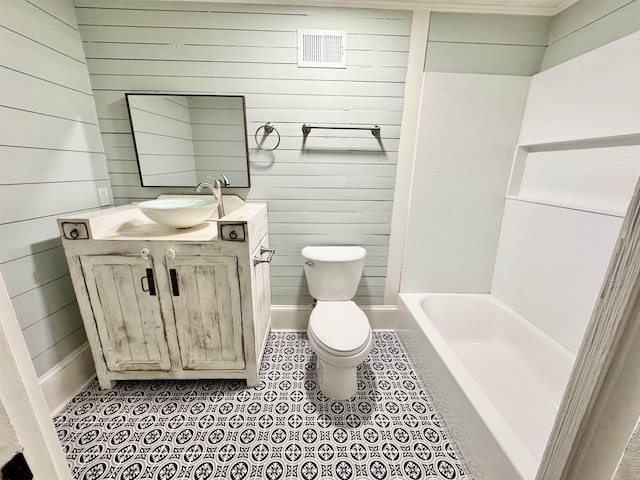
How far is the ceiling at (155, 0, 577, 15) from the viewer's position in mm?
1521

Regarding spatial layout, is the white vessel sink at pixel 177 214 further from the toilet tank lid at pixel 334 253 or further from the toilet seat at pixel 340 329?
the toilet seat at pixel 340 329

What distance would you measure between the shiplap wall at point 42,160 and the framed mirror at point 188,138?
0.93ft

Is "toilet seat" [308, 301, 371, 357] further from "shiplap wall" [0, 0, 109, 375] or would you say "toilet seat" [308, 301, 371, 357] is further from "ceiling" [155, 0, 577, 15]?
"ceiling" [155, 0, 577, 15]

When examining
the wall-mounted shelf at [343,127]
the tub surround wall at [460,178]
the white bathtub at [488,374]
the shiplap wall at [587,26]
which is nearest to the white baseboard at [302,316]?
the white bathtub at [488,374]

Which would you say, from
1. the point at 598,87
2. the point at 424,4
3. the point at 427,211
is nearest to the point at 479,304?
the point at 427,211

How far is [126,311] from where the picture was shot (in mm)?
1400

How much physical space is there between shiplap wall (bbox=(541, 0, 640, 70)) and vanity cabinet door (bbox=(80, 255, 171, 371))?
2552 mm

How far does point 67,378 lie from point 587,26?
134 inches

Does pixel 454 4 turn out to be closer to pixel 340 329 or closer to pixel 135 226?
pixel 340 329

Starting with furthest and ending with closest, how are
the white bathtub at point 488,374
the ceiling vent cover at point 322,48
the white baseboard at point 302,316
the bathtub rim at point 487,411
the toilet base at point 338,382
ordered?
1. the white baseboard at point 302,316
2. the ceiling vent cover at point 322,48
3. the toilet base at point 338,382
4. the white bathtub at point 488,374
5. the bathtub rim at point 487,411

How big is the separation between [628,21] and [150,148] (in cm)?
263

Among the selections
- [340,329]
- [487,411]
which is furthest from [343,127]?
[487,411]

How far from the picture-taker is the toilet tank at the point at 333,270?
175 cm

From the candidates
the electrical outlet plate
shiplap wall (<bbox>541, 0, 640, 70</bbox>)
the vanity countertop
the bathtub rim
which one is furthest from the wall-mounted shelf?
the electrical outlet plate
